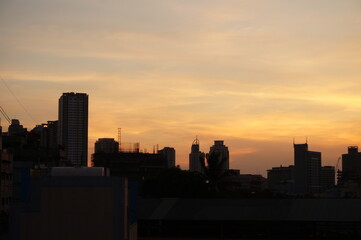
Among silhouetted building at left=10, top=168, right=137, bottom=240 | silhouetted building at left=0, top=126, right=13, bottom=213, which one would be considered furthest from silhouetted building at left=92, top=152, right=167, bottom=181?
silhouetted building at left=10, top=168, right=137, bottom=240

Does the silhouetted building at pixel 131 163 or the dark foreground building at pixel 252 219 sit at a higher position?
the silhouetted building at pixel 131 163

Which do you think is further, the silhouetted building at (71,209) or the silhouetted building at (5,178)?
the silhouetted building at (5,178)

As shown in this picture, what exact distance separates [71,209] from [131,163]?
12222cm

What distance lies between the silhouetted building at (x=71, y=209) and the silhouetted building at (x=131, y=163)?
116014 mm

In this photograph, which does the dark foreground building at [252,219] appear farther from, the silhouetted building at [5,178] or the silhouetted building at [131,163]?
the silhouetted building at [131,163]

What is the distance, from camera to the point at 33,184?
41.3 metres

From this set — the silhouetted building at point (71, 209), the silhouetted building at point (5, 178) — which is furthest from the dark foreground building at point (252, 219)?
the silhouetted building at point (71, 209)

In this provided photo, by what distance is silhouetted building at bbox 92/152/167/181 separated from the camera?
160125 millimetres

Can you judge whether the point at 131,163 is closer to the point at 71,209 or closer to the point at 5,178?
the point at 5,178

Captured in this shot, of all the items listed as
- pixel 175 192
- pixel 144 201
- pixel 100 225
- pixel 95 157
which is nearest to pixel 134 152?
pixel 95 157

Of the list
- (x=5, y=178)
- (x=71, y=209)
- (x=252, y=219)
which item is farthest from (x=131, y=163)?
(x=71, y=209)

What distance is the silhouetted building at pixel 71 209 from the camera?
41.3 metres

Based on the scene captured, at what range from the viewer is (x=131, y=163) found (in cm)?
16350

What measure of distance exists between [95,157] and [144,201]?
90827 mm
